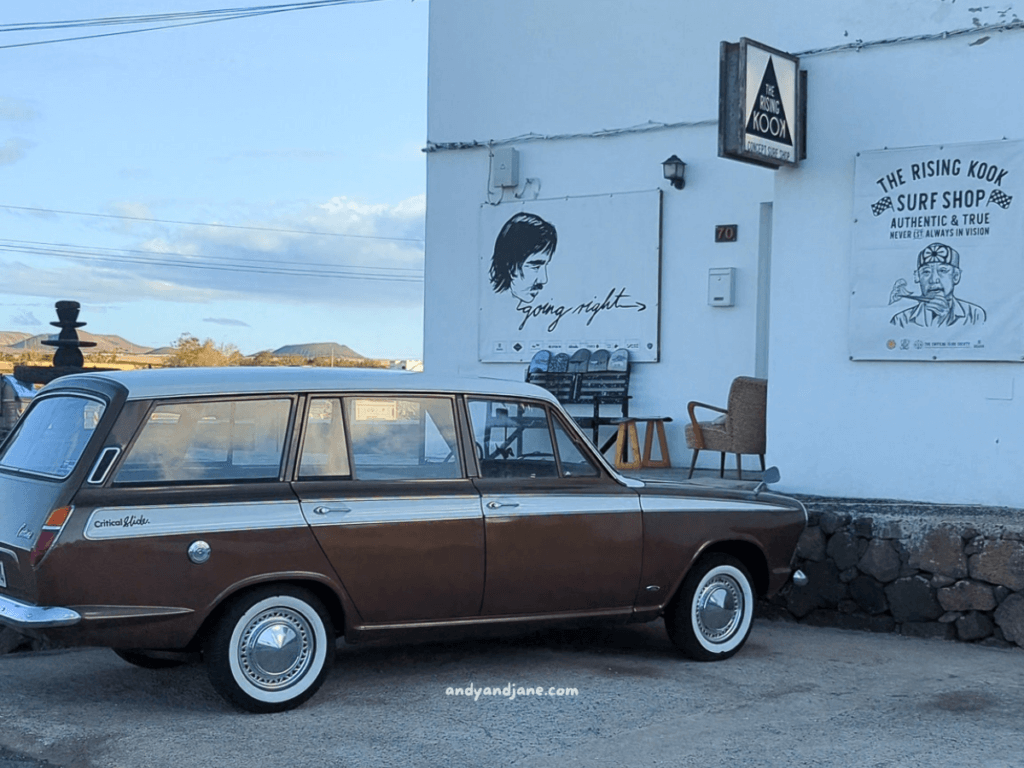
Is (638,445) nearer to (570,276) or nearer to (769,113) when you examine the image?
(570,276)

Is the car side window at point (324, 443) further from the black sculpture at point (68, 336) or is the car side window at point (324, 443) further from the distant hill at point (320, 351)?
the distant hill at point (320, 351)

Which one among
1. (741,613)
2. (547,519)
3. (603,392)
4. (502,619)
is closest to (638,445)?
(603,392)

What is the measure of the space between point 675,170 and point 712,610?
623cm

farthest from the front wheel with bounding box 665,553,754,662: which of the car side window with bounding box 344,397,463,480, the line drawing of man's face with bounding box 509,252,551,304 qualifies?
the line drawing of man's face with bounding box 509,252,551,304

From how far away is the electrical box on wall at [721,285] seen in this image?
1209 cm

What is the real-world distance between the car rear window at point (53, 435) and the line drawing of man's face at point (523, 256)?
300 inches

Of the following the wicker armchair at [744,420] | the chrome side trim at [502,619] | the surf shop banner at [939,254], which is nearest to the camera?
the chrome side trim at [502,619]

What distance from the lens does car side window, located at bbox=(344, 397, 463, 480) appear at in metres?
6.17

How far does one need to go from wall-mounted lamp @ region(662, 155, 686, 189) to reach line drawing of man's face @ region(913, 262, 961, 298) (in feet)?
12.2

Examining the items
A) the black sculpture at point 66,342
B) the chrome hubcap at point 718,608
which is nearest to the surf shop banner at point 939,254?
the chrome hubcap at point 718,608

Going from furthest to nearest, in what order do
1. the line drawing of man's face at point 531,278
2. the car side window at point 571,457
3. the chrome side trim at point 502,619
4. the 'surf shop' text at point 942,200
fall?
the line drawing of man's face at point 531,278, the 'surf shop' text at point 942,200, the car side window at point 571,457, the chrome side trim at point 502,619

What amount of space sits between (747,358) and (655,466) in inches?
53.5

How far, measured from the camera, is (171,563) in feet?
18.1

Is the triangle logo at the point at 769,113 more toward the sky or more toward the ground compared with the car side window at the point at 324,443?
more toward the sky
